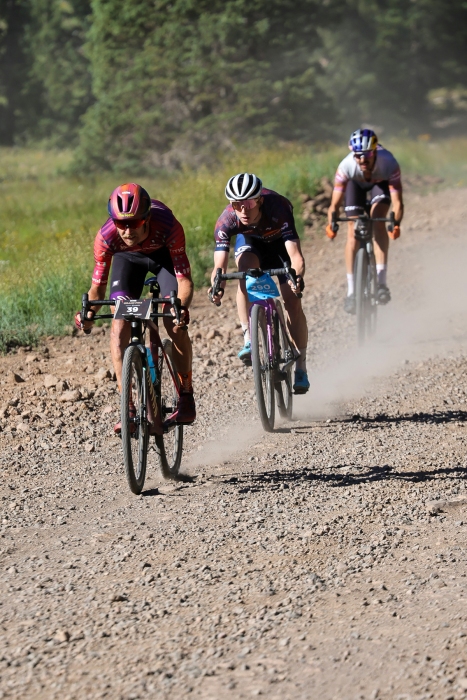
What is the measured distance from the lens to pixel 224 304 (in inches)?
497

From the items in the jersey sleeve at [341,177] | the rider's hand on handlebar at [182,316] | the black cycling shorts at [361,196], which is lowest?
the rider's hand on handlebar at [182,316]

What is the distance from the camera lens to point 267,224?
7.42 metres

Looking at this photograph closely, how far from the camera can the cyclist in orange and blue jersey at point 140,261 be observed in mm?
5918

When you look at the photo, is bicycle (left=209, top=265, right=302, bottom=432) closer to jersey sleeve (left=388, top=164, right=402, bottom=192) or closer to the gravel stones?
the gravel stones

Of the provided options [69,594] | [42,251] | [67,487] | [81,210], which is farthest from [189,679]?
[81,210]

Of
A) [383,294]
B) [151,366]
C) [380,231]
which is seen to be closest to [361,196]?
[380,231]

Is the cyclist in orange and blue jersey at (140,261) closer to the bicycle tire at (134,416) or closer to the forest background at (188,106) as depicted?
the bicycle tire at (134,416)

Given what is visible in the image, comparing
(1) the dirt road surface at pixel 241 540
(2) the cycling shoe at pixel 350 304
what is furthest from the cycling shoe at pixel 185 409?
(2) the cycling shoe at pixel 350 304

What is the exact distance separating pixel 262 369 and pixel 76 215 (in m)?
12.6

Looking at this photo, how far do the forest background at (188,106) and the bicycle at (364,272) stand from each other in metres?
3.26

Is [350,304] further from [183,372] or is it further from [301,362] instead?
[183,372]

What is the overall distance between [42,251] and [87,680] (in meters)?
10.5

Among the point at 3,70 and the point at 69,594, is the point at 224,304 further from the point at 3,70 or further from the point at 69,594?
the point at 3,70

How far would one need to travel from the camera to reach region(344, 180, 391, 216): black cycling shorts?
33.6 feet
